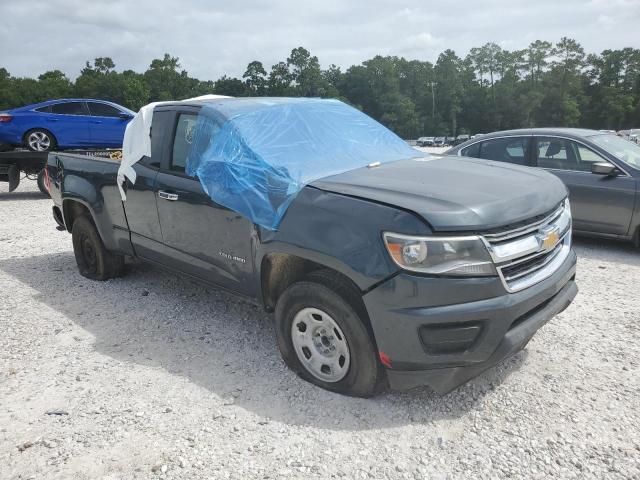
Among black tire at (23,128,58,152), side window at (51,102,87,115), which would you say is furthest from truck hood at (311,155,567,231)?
black tire at (23,128,58,152)

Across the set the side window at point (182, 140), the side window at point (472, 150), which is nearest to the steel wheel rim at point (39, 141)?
the side window at point (182, 140)

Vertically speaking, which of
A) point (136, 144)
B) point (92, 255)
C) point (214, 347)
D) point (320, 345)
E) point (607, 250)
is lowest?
point (607, 250)

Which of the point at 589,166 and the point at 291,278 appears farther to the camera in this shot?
the point at 589,166

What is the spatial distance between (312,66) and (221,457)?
383ft

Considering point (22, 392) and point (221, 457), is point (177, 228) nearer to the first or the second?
point (22, 392)

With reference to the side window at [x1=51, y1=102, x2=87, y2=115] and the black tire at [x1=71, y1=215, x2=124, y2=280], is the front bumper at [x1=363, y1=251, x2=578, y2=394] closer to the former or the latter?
the black tire at [x1=71, y1=215, x2=124, y2=280]

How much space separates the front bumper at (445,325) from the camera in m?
2.66

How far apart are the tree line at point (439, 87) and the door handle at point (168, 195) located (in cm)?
8254

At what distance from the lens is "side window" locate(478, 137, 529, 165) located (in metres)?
7.07

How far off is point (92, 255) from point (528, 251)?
15.2 ft

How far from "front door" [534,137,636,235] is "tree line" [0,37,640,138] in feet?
268

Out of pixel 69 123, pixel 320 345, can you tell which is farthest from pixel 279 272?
pixel 69 123

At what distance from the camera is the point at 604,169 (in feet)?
20.6

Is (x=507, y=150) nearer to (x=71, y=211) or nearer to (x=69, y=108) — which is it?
(x=71, y=211)
